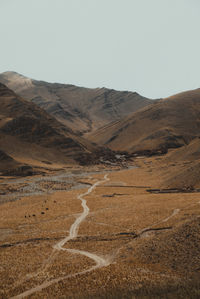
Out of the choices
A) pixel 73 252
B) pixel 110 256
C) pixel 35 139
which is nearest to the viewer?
pixel 110 256

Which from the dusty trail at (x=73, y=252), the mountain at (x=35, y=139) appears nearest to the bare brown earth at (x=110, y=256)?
the dusty trail at (x=73, y=252)

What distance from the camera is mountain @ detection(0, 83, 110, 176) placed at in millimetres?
144100

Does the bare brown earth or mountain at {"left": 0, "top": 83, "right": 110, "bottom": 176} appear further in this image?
mountain at {"left": 0, "top": 83, "right": 110, "bottom": 176}

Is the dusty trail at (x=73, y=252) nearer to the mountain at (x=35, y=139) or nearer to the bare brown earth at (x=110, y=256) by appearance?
the bare brown earth at (x=110, y=256)

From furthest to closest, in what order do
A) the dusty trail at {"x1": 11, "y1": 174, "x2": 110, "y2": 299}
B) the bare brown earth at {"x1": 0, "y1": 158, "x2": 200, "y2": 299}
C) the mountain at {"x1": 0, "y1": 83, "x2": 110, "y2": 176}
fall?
the mountain at {"x1": 0, "y1": 83, "x2": 110, "y2": 176}
the dusty trail at {"x1": 11, "y1": 174, "x2": 110, "y2": 299}
the bare brown earth at {"x1": 0, "y1": 158, "x2": 200, "y2": 299}

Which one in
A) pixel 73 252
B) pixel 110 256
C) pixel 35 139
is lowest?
pixel 73 252

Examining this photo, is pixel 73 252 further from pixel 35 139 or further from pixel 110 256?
pixel 35 139

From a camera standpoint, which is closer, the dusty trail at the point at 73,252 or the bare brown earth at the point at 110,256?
the bare brown earth at the point at 110,256

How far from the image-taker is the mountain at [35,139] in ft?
473

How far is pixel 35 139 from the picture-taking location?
164 metres

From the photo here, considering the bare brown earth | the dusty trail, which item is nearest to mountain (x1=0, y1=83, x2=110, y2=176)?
the dusty trail

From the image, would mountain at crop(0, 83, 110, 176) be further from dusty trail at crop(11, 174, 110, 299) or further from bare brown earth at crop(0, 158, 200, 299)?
bare brown earth at crop(0, 158, 200, 299)

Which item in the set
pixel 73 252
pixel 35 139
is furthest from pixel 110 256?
pixel 35 139

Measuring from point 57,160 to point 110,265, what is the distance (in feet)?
434
